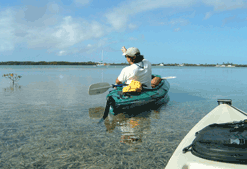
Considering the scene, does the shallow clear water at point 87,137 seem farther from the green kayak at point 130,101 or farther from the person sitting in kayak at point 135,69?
the person sitting in kayak at point 135,69

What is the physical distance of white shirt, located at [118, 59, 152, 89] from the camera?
760cm

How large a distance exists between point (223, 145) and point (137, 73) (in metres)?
5.43

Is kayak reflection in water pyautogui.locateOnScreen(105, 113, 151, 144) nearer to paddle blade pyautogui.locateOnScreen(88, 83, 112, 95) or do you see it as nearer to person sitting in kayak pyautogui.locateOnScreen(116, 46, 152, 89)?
person sitting in kayak pyautogui.locateOnScreen(116, 46, 152, 89)

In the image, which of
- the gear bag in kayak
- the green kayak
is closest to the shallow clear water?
the green kayak

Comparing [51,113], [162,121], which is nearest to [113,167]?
[162,121]

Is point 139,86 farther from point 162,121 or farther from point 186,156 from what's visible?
point 186,156

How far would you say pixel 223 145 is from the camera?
2.39 m

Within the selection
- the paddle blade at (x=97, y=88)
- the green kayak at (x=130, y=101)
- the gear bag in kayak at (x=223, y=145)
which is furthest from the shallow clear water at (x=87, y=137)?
the gear bag in kayak at (x=223, y=145)

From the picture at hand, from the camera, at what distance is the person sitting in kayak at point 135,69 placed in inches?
299

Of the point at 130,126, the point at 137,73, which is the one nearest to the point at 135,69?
the point at 137,73

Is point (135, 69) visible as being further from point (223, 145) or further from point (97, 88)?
point (223, 145)

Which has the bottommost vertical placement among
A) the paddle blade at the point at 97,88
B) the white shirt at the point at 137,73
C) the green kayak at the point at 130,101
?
the green kayak at the point at 130,101

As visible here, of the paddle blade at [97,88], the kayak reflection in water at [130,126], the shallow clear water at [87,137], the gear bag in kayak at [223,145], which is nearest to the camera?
the gear bag in kayak at [223,145]

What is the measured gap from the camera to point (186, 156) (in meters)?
2.53
